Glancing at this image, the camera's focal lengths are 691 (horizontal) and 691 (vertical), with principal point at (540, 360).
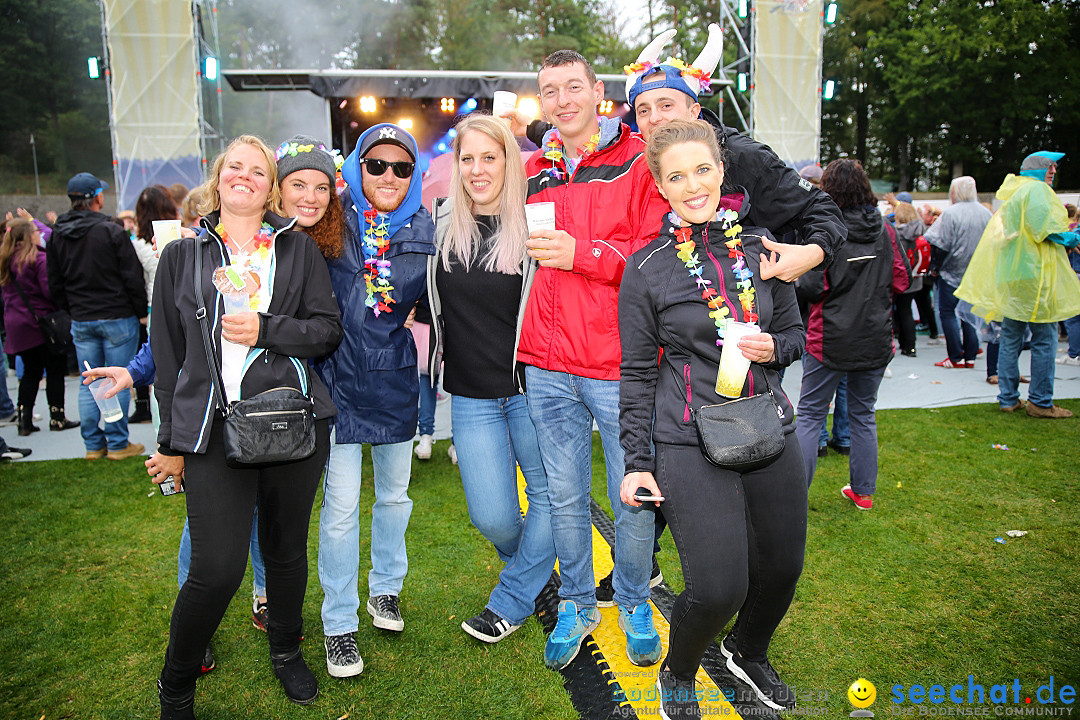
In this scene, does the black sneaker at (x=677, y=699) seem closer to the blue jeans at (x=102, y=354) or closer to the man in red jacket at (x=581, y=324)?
the man in red jacket at (x=581, y=324)

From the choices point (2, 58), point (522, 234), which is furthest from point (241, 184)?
point (2, 58)

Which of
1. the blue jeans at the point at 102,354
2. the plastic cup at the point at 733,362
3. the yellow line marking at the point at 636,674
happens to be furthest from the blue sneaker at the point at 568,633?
the blue jeans at the point at 102,354

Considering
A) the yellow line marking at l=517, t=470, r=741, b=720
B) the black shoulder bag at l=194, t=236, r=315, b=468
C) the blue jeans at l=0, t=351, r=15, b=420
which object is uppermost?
the black shoulder bag at l=194, t=236, r=315, b=468

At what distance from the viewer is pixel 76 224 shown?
5816 mm

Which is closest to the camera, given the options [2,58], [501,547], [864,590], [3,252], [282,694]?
[282,694]

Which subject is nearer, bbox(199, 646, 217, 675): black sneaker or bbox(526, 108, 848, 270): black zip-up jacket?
bbox(526, 108, 848, 270): black zip-up jacket

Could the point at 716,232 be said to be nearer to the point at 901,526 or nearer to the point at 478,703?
the point at 478,703

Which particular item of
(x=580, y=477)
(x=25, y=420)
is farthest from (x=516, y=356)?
(x=25, y=420)

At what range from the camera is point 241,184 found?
260 cm

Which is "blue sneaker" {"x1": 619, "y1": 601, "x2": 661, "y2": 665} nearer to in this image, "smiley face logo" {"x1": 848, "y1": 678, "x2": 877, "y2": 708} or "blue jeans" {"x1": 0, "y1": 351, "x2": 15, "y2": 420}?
"smiley face logo" {"x1": 848, "y1": 678, "x2": 877, "y2": 708}

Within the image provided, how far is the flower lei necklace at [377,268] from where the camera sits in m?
2.89

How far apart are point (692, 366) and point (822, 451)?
146 inches

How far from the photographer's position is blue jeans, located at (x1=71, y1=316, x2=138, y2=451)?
5.84 metres

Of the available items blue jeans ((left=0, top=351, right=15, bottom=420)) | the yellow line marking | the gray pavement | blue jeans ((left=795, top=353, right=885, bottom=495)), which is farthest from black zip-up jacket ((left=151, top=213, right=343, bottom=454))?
blue jeans ((left=0, top=351, right=15, bottom=420))
